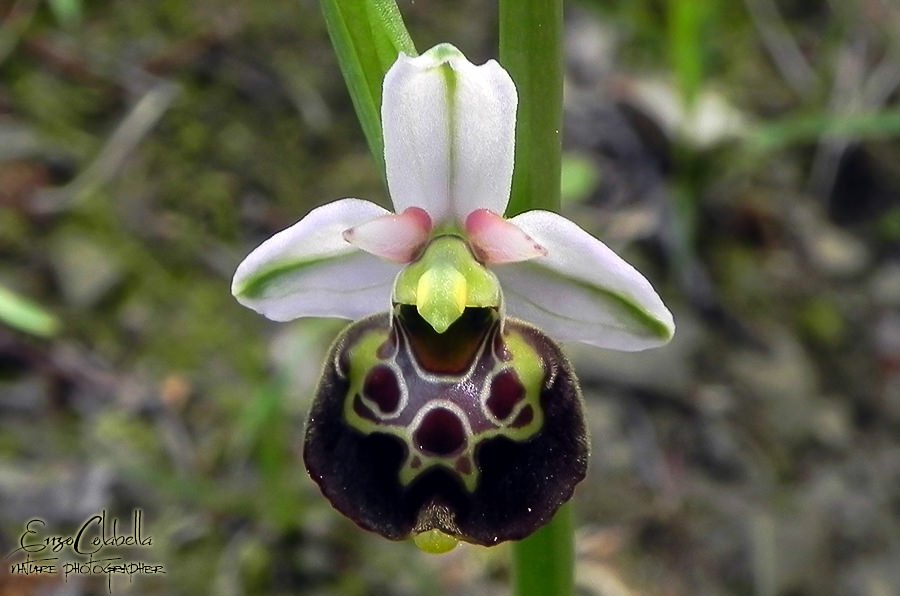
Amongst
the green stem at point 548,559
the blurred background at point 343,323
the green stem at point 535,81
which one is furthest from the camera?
the blurred background at point 343,323

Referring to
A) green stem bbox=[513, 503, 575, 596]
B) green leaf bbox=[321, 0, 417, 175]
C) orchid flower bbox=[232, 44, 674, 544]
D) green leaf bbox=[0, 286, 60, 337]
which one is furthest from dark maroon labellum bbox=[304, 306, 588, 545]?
green leaf bbox=[0, 286, 60, 337]

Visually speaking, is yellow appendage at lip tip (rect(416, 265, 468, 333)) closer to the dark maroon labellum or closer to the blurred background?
the dark maroon labellum

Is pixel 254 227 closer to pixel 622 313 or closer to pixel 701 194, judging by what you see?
pixel 701 194

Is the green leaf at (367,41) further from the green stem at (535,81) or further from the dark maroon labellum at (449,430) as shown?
the dark maroon labellum at (449,430)

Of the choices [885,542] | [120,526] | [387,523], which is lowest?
[885,542]

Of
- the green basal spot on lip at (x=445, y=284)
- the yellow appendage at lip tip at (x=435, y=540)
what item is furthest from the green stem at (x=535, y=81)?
the yellow appendage at lip tip at (x=435, y=540)

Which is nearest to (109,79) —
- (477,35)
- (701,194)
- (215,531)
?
(477,35)

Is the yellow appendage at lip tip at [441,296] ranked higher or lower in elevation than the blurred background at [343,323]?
higher
